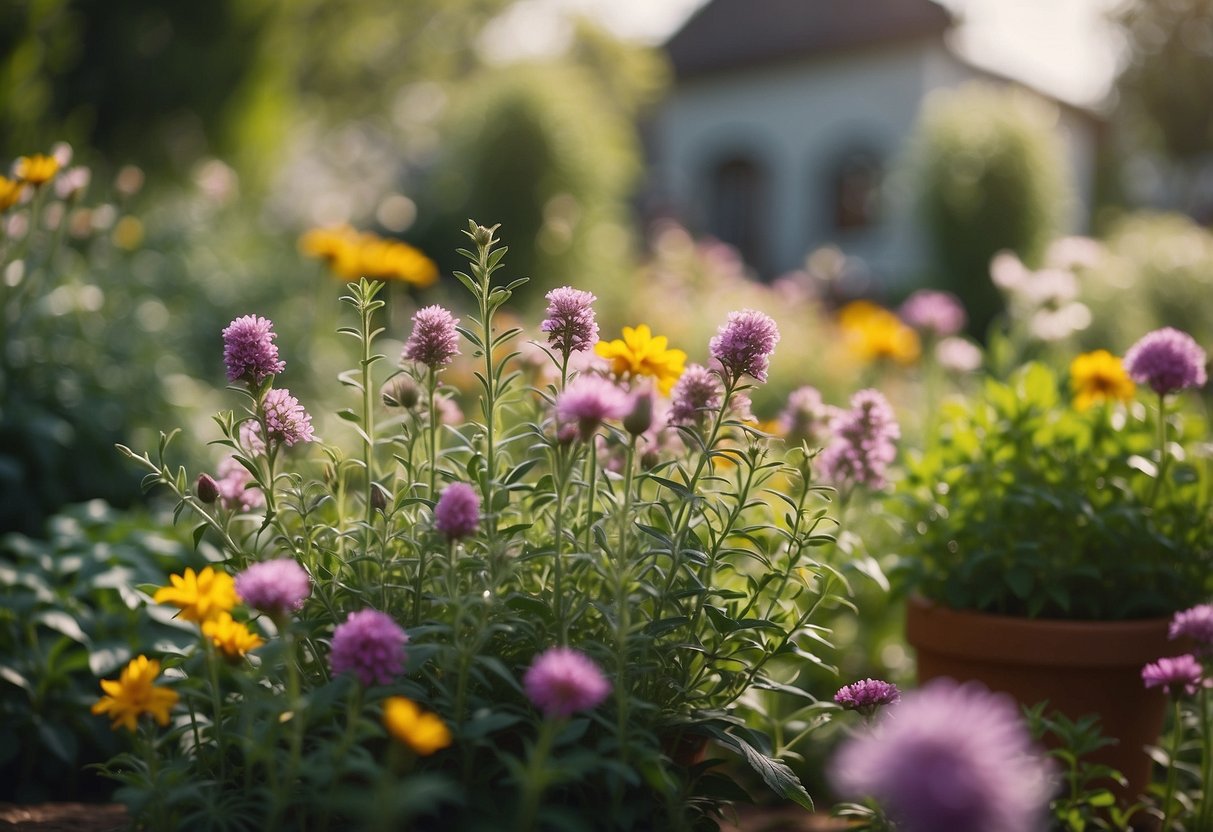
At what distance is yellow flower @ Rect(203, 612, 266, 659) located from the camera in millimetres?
1368

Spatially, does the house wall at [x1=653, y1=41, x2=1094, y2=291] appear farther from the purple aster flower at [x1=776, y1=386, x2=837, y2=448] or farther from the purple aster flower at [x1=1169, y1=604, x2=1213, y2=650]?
the purple aster flower at [x1=1169, y1=604, x2=1213, y2=650]

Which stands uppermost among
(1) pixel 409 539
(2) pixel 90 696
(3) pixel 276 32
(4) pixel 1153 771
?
(3) pixel 276 32

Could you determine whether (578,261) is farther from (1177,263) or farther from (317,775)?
(317,775)

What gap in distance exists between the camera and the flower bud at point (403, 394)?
1.66 m

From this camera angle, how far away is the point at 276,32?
8.71 meters

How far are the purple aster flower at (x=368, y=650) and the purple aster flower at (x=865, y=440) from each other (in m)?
1.10

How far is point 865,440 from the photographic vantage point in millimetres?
2041

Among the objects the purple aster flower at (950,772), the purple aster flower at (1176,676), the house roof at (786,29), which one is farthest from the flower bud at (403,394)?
the house roof at (786,29)

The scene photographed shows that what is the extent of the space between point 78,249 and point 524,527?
330cm

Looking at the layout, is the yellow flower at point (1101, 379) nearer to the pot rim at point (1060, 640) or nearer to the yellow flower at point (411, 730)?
the pot rim at point (1060, 640)

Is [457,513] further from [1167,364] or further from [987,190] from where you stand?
[987,190]

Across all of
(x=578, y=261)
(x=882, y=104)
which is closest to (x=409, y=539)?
(x=578, y=261)

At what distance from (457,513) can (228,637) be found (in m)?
0.37

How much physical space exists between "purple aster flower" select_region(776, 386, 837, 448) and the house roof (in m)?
14.7
